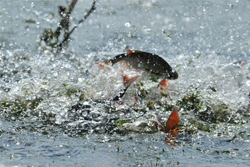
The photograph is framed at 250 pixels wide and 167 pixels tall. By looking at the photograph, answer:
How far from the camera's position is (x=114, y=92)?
2.41 m

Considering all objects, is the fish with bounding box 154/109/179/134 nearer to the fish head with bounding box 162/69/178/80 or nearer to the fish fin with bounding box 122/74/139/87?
the fish fin with bounding box 122/74/139/87

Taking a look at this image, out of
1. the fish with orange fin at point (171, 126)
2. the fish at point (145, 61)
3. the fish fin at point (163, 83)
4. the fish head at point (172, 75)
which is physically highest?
the fish at point (145, 61)

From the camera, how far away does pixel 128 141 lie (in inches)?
65.4

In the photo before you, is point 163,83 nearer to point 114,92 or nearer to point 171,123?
point 114,92

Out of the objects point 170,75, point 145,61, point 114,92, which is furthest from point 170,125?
point 170,75

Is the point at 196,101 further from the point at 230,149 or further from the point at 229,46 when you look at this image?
the point at 229,46

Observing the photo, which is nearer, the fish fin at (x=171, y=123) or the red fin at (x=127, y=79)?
the fish fin at (x=171, y=123)

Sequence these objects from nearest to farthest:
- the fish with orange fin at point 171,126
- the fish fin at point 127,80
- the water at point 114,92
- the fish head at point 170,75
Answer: the water at point 114,92
the fish with orange fin at point 171,126
the fish fin at point 127,80
the fish head at point 170,75

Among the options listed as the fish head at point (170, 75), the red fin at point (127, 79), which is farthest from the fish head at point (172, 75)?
the red fin at point (127, 79)

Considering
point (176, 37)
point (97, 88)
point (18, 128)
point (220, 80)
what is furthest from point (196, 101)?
point (176, 37)

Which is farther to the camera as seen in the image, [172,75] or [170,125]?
[172,75]

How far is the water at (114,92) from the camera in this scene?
146 centimetres

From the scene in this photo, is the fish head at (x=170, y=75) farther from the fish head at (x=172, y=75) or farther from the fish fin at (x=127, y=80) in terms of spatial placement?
the fish fin at (x=127, y=80)

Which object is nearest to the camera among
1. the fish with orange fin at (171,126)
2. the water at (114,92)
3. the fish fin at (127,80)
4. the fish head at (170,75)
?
the water at (114,92)
